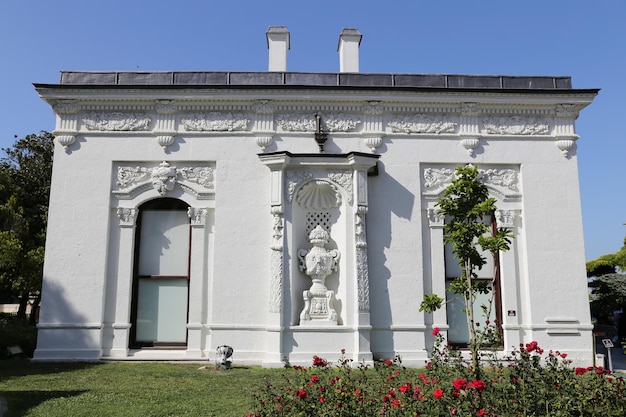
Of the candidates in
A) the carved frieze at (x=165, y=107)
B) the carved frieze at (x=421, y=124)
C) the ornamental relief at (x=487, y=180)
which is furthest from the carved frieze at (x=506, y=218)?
the carved frieze at (x=165, y=107)

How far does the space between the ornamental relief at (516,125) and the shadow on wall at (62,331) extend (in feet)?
34.6

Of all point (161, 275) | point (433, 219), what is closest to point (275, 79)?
point (433, 219)

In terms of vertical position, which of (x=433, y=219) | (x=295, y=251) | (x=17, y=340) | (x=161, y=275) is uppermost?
(x=433, y=219)

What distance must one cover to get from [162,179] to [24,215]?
13.4 metres

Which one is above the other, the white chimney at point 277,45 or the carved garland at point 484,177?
the white chimney at point 277,45

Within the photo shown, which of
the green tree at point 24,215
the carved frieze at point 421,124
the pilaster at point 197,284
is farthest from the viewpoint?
the green tree at point 24,215

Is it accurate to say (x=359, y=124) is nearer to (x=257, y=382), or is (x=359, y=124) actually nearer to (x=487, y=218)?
(x=487, y=218)

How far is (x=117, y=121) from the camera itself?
11.9m

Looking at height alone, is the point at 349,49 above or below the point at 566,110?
above

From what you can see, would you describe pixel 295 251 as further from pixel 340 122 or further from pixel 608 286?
pixel 608 286

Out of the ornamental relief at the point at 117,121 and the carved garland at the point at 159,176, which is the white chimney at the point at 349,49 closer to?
the carved garland at the point at 159,176

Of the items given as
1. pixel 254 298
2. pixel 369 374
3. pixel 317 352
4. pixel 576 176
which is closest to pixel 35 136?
pixel 254 298

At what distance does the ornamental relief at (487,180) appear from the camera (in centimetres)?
1180

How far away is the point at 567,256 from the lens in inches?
456
